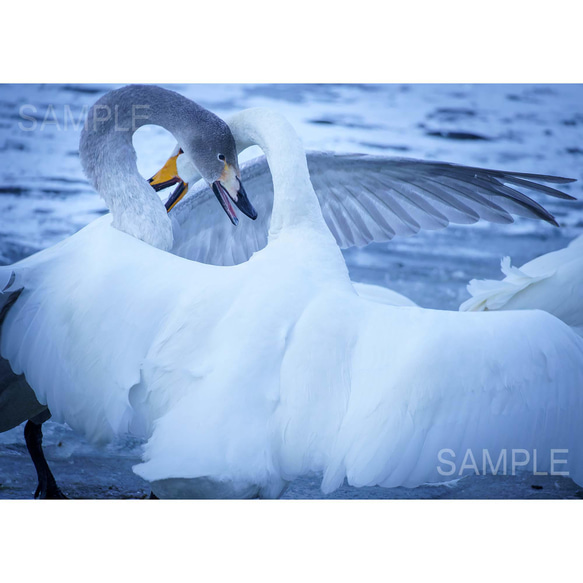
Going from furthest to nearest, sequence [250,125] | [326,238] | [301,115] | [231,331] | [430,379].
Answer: [301,115] → [250,125] → [326,238] → [231,331] → [430,379]

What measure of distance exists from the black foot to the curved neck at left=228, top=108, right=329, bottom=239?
2.86 feet

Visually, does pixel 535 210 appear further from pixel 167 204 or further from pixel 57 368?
pixel 57 368

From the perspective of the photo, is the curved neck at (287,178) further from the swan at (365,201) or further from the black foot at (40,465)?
the black foot at (40,465)

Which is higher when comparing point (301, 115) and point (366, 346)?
point (301, 115)

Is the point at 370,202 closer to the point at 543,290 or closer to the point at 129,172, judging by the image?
the point at 543,290

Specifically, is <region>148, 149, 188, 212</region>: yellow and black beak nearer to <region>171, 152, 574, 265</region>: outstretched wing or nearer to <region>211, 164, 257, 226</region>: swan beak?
<region>171, 152, 574, 265</region>: outstretched wing

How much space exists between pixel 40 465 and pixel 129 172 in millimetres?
858

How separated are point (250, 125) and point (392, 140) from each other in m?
0.52

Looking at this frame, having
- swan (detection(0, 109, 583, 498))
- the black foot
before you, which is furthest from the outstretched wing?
the black foot

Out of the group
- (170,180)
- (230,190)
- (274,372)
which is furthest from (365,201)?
(274,372)

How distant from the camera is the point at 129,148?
224cm

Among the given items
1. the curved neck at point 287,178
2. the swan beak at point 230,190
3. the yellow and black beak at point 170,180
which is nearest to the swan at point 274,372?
the curved neck at point 287,178

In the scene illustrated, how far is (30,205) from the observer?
2.34 meters

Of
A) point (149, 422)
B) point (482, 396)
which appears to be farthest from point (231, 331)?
point (482, 396)
